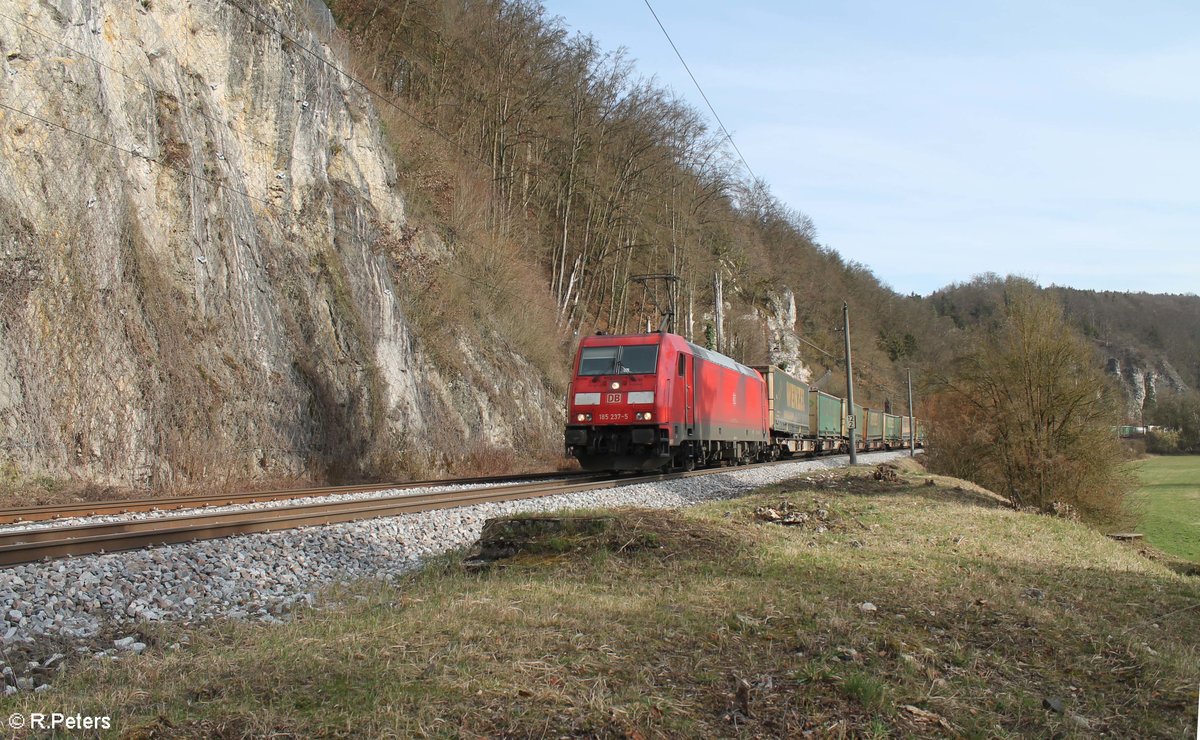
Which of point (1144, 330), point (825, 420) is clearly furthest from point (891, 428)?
point (1144, 330)

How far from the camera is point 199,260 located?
17719 millimetres

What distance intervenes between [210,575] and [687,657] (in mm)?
4274

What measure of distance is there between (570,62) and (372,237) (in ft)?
54.6

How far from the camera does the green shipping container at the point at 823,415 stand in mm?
39219

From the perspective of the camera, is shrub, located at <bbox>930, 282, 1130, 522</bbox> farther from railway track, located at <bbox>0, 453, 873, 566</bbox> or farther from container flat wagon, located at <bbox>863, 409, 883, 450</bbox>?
container flat wagon, located at <bbox>863, 409, 883, 450</bbox>

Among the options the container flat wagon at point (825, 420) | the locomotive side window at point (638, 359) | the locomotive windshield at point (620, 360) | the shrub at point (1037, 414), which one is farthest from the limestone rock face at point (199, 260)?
the container flat wagon at point (825, 420)

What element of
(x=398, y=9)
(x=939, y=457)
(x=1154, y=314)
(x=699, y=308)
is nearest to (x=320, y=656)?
(x=939, y=457)

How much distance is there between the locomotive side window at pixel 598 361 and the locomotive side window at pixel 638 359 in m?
0.20

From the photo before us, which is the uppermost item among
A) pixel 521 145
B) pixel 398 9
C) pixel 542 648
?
pixel 398 9

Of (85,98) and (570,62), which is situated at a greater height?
(570,62)

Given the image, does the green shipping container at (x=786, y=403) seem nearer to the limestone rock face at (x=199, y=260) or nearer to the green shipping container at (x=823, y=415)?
the green shipping container at (x=823, y=415)

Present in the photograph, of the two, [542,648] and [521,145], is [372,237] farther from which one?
[542,648]

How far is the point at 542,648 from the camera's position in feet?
14.1

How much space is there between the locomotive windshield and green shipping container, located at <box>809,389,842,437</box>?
21.1 metres
